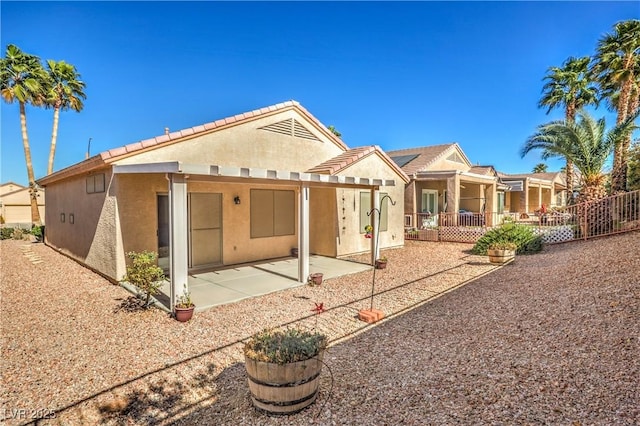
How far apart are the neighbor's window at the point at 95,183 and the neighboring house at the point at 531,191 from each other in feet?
89.8

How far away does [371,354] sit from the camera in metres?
4.84

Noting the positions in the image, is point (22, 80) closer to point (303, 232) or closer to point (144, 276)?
point (144, 276)

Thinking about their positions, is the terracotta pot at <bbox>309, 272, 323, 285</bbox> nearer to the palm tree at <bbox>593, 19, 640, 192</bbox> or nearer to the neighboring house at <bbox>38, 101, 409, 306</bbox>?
the neighboring house at <bbox>38, 101, 409, 306</bbox>

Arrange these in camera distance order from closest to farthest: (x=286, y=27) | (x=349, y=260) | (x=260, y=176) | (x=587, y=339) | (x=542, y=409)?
(x=542, y=409)
(x=587, y=339)
(x=260, y=176)
(x=349, y=260)
(x=286, y=27)

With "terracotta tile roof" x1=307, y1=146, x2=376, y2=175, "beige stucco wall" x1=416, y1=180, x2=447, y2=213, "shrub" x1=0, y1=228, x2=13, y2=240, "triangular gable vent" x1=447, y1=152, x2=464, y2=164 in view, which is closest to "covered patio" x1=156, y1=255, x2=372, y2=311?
"terracotta tile roof" x1=307, y1=146, x2=376, y2=175

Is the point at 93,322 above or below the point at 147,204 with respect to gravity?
below

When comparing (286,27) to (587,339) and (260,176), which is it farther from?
(587,339)

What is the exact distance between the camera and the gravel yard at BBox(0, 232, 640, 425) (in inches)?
136

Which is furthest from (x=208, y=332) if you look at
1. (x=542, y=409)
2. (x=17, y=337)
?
(x=542, y=409)

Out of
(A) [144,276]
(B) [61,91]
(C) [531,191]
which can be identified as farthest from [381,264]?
(C) [531,191]

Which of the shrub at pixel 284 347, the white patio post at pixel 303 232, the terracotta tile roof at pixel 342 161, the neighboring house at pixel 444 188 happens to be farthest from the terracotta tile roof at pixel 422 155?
the shrub at pixel 284 347

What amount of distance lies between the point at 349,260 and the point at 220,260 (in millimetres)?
4660

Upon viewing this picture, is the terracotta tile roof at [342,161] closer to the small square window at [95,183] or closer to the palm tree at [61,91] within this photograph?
the small square window at [95,183]

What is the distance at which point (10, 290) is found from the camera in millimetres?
8516
